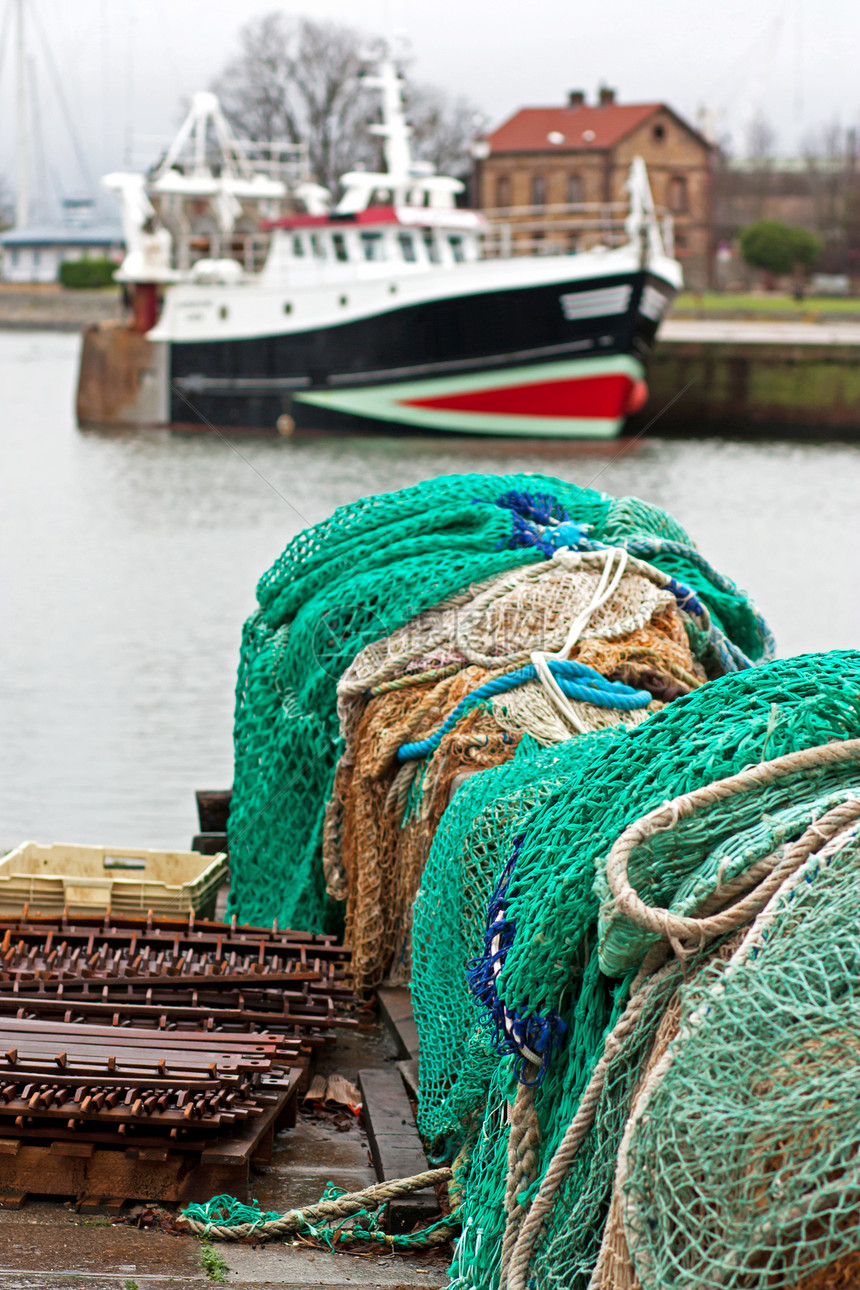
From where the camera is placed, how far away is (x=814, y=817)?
2.20 m

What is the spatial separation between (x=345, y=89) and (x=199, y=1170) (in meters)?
57.7

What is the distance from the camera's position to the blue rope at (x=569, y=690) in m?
4.05

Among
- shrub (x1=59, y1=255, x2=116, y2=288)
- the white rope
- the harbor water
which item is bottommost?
the harbor water

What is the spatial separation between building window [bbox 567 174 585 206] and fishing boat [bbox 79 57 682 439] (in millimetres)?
35247

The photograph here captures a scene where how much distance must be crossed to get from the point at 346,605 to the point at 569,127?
71381 millimetres

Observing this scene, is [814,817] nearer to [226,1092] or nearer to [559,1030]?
[559,1030]

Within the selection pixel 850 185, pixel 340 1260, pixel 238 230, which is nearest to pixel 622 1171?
pixel 340 1260

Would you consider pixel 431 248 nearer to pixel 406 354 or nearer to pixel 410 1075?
pixel 406 354

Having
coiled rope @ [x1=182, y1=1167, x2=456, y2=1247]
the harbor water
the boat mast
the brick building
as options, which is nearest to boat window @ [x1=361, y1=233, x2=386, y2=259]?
the boat mast

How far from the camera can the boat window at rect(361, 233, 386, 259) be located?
3344 centimetres

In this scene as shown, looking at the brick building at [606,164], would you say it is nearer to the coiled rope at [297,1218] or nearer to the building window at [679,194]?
the building window at [679,194]

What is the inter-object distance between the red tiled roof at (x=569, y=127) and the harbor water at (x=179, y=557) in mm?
36163

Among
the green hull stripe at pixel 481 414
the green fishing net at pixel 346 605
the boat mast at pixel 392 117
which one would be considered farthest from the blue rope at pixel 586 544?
the boat mast at pixel 392 117

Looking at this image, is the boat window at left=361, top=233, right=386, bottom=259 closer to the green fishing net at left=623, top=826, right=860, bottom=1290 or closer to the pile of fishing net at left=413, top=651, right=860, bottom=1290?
the pile of fishing net at left=413, top=651, right=860, bottom=1290
